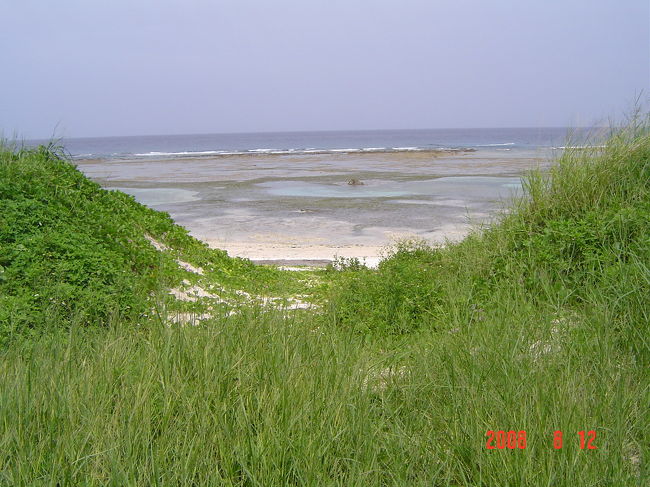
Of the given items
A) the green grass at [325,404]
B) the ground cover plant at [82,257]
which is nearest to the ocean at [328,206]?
the ground cover plant at [82,257]

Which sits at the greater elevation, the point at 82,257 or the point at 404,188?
the point at 82,257

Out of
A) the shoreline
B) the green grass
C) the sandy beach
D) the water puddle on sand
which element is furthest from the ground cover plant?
the water puddle on sand

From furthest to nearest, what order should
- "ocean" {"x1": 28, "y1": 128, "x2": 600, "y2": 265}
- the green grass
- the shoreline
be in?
"ocean" {"x1": 28, "y1": 128, "x2": 600, "y2": 265} < the shoreline < the green grass

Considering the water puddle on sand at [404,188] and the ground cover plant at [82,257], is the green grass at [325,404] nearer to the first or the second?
the ground cover plant at [82,257]

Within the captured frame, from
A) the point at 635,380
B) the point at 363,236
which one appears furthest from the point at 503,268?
the point at 363,236

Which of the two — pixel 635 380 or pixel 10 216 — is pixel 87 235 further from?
pixel 635 380

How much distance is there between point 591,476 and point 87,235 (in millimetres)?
6660

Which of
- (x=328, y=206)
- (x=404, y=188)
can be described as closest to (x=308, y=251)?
(x=328, y=206)

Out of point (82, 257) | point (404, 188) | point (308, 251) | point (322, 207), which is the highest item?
point (82, 257)

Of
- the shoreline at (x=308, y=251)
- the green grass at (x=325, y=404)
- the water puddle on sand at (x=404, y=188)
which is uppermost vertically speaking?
the green grass at (x=325, y=404)

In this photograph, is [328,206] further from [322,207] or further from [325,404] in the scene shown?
[325,404]

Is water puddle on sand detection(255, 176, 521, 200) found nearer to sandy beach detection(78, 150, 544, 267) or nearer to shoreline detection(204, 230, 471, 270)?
sandy beach detection(78, 150, 544, 267)

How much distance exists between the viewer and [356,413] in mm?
3289

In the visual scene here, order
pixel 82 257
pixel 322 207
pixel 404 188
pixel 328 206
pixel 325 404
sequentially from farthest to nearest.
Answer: pixel 404 188
pixel 328 206
pixel 322 207
pixel 82 257
pixel 325 404
